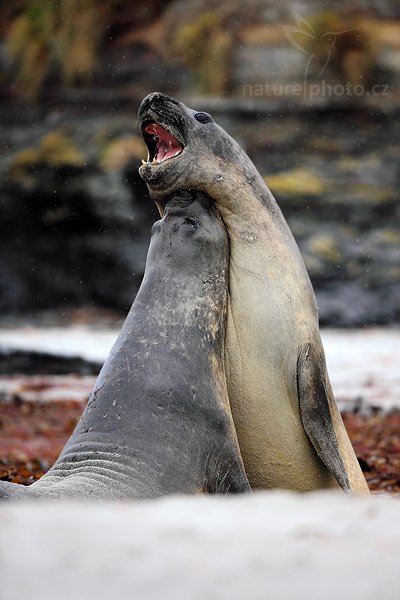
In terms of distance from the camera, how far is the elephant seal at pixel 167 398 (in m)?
4.45

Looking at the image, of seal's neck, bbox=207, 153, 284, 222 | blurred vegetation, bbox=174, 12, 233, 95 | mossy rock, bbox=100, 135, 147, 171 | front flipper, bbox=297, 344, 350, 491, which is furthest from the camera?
blurred vegetation, bbox=174, 12, 233, 95

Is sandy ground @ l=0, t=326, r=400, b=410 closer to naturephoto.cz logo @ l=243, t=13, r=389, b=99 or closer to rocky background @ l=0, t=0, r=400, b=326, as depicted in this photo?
rocky background @ l=0, t=0, r=400, b=326

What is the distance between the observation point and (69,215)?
21781 mm

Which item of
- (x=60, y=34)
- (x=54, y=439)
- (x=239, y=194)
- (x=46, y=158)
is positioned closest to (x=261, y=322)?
(x=239, y=194)

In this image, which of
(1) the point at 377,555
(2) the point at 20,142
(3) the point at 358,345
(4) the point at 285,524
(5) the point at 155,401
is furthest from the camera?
(2) the point at 20,142

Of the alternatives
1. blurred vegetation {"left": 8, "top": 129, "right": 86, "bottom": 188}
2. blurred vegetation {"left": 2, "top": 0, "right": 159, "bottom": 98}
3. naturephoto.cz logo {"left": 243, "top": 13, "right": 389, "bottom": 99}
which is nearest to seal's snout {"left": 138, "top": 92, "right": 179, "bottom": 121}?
blurred vegetation {"left": 8, "top": 129, "right": 86, "bottom": 188}

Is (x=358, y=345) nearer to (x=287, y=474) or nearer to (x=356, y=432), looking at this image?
(x=356, y=432)

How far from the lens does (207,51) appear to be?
77.8 feet

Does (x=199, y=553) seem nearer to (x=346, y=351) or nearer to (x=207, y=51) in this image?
(x=346, y=351)

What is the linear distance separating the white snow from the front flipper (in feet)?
7.73

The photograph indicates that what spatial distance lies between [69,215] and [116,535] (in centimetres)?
1973

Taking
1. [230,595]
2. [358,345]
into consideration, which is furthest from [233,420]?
[358,345]

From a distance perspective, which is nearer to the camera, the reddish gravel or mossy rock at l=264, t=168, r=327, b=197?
the reddish gravel

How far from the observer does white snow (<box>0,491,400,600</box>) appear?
6.79ft
